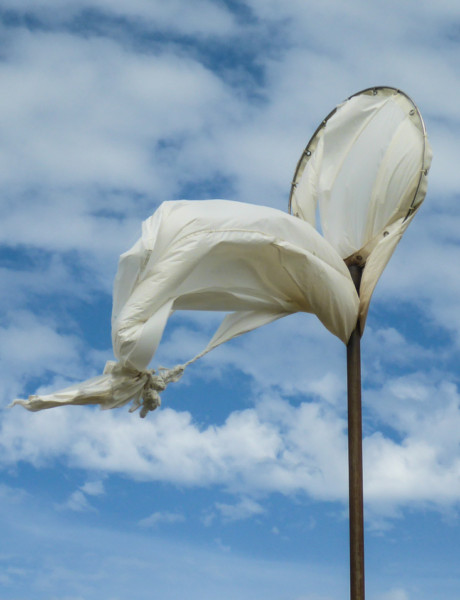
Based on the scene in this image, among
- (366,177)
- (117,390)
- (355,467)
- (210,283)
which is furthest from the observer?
(366,177)

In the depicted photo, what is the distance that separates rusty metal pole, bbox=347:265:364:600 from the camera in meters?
6.65

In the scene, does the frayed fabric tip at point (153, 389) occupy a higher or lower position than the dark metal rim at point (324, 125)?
lower

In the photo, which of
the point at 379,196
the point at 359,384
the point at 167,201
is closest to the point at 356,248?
the point at 379,196

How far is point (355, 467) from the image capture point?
6.85 meters

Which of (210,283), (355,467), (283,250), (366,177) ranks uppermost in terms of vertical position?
(366,177)

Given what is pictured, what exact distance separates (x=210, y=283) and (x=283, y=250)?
0.51 meters

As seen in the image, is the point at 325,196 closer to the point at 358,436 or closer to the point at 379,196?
the point at 379,196

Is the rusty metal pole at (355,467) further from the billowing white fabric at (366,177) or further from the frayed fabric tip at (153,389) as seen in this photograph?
the frayed fabric tip at (153,389)

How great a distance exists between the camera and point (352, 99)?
775 centimetres

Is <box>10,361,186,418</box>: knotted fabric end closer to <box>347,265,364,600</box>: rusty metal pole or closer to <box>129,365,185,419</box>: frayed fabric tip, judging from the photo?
<box>129,365,185,419</box>: frayed fabric tip

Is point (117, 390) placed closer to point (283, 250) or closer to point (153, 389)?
point (153, 389)

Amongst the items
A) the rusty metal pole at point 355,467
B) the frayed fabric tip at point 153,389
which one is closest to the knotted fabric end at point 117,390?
the frayed fabric tip at point 153,389

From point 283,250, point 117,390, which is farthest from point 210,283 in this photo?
point 117,390

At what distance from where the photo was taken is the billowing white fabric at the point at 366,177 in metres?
7.22
